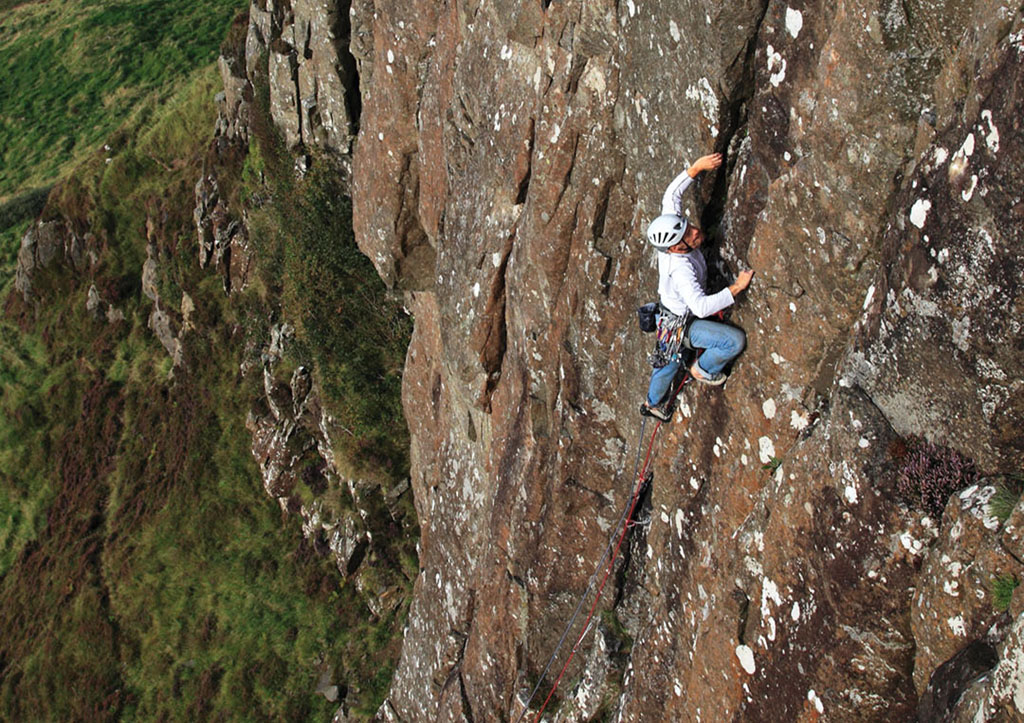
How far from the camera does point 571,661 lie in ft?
45.6

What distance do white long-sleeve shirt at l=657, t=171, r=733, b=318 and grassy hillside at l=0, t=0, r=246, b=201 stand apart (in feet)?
131

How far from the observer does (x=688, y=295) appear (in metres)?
9.18

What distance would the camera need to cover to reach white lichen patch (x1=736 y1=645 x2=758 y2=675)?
29.4 ft

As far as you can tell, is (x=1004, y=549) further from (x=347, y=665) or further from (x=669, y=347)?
(x=347, y=665)

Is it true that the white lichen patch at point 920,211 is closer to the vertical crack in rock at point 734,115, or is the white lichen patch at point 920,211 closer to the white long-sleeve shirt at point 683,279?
the vertical crack in rock at point 734,115

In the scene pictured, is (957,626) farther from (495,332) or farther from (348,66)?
(348,66)

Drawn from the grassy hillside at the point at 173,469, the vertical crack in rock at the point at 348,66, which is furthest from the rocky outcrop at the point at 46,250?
the vertical crack in rock at the point at 348,66

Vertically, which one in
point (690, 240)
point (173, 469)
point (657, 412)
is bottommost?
point (173, 469)

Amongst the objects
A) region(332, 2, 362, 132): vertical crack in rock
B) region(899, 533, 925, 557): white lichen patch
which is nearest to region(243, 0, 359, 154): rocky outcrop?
region(332, 2, 362, 132): vertical crack in rock

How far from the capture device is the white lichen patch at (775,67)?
27.4 ft

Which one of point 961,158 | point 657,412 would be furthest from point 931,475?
point 657,412

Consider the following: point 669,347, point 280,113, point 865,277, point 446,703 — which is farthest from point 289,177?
point 865,277

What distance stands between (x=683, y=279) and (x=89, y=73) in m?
50.8

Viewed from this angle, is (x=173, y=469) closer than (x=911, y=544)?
No
